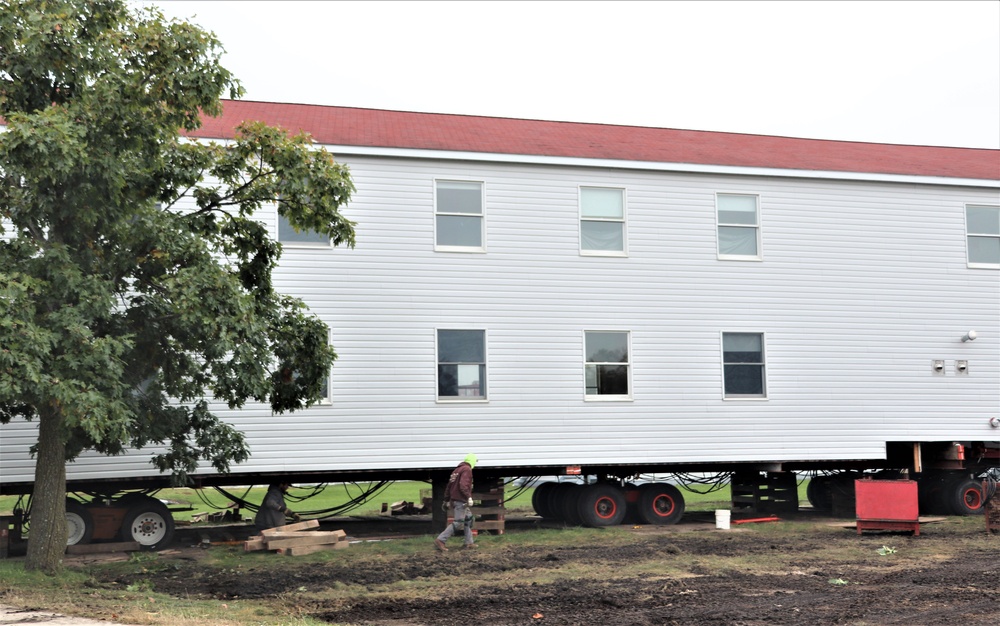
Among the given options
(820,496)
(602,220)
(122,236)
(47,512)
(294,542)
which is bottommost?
(820,496)

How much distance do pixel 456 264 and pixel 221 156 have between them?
247 inches

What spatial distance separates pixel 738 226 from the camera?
857 inches

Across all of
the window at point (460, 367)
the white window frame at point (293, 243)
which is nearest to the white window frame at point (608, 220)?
the window at point (460, 367)

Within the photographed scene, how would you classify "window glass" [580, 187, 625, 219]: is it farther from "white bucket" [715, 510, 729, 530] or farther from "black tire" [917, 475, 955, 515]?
"black tire" [917, 475, 955, 515]

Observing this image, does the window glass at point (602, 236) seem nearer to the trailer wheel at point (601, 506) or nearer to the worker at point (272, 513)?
the trailer wheel at point (601, 506)

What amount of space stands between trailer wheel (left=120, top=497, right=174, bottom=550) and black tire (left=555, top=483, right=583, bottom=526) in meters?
7.53

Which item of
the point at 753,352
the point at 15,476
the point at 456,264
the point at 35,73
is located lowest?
the point at 15,476

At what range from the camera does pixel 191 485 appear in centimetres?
1856

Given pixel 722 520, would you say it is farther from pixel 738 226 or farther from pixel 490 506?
pixel 738 226

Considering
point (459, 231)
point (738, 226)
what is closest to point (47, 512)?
point (459, 231)

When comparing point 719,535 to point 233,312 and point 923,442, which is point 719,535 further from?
point 233,312

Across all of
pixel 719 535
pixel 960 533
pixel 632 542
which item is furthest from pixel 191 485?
pixel 960 533

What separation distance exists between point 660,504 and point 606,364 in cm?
321

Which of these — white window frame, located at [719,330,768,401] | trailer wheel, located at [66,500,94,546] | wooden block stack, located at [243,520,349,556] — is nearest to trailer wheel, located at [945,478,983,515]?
white window frame, located at [719,330,768,401]
